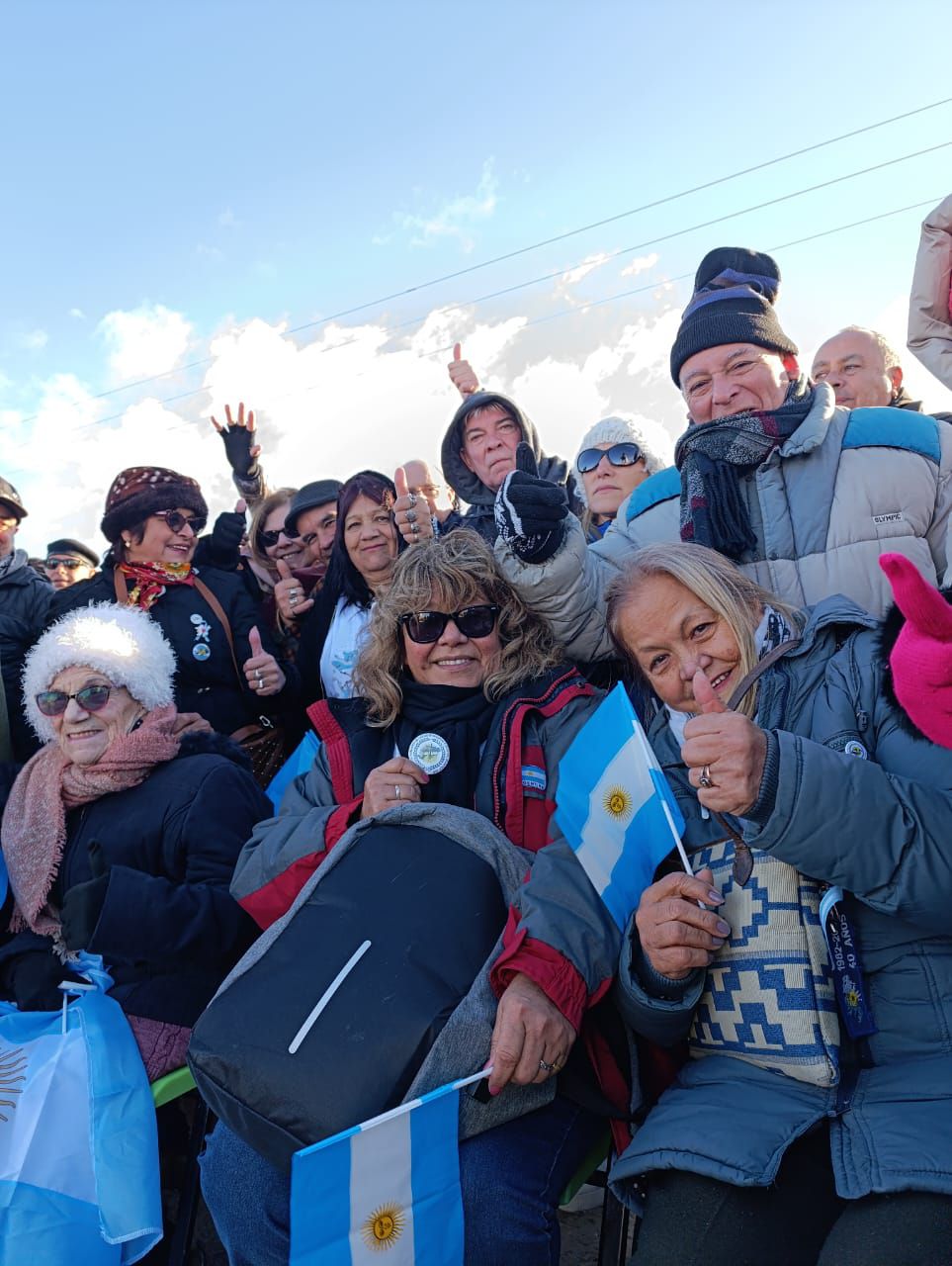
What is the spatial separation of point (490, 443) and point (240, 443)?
1900 mm

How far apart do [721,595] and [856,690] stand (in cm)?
38

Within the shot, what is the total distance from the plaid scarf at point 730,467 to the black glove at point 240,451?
3.20 meters

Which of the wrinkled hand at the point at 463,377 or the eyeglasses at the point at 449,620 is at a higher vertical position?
the wrinkled hand at the point at 463,377

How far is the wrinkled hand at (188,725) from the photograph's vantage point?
10.5 feet

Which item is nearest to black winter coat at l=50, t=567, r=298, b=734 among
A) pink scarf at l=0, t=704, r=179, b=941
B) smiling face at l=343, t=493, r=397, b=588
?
smiling face at l=343, t=493, r=397, b=588

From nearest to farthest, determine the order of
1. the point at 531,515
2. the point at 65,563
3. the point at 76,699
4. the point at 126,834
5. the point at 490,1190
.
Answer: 1. the point at 490,1190
2. the point at 531,515
3. the point at 126,834
4. the point at 76,699
5. the point at 65,563

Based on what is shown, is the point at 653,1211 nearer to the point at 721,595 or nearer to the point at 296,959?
the point at 296,959

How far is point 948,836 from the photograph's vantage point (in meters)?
1.84

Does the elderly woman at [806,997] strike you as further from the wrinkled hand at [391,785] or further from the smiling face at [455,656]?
the smiling face at [455,656]

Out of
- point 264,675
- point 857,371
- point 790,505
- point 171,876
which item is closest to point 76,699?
point 171,876

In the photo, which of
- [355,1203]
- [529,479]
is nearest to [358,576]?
[529,479]

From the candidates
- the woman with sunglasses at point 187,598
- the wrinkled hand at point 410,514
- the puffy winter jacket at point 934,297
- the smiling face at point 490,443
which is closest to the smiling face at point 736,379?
the puffy winter jacket at point 934,297

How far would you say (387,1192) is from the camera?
182 cm

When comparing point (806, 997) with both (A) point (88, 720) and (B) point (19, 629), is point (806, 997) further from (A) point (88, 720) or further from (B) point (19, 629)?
(B) point (19, 629)
